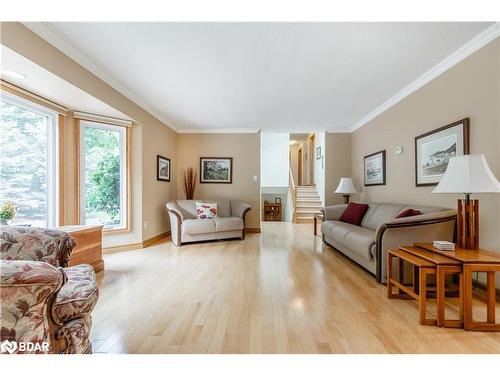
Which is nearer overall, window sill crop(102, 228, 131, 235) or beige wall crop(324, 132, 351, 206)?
window sill crop(102, 228, 131, 235)

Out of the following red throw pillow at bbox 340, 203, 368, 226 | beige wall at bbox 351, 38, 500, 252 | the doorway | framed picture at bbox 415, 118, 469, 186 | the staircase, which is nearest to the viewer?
beige wall at bbox 351, 38, 500, 252

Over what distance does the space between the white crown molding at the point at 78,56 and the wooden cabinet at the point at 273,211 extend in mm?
5801

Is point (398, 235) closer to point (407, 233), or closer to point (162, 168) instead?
point (407, 233)

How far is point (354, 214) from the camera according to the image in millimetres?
4238

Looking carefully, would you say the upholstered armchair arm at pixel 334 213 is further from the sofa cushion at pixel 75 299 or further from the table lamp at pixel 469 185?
the sofa cushion at pixel 75 299

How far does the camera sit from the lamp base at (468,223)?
2.03m

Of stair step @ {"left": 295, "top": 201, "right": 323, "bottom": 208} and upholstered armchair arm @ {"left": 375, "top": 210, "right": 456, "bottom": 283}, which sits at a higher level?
upholstered armchair arm @ {"left": 375, "top": 210, "right": 456, "bottom": 283}

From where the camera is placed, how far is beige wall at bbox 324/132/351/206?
5.80 metres

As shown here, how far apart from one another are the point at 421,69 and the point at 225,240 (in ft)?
13.2

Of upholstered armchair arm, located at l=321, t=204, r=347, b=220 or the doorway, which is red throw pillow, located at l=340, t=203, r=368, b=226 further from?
the doorway

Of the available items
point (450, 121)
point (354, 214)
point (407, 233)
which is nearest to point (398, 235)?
point (407, 233)

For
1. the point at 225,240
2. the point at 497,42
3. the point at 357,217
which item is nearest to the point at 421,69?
the point at 497,42

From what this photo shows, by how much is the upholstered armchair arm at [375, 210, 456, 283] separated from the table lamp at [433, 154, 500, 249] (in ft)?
1.33

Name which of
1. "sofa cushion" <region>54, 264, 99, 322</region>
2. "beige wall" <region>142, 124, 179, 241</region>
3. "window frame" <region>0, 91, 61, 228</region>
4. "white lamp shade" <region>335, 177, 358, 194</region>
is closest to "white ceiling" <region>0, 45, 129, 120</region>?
"window frame" <region>0, 91, 61, 228</region>
